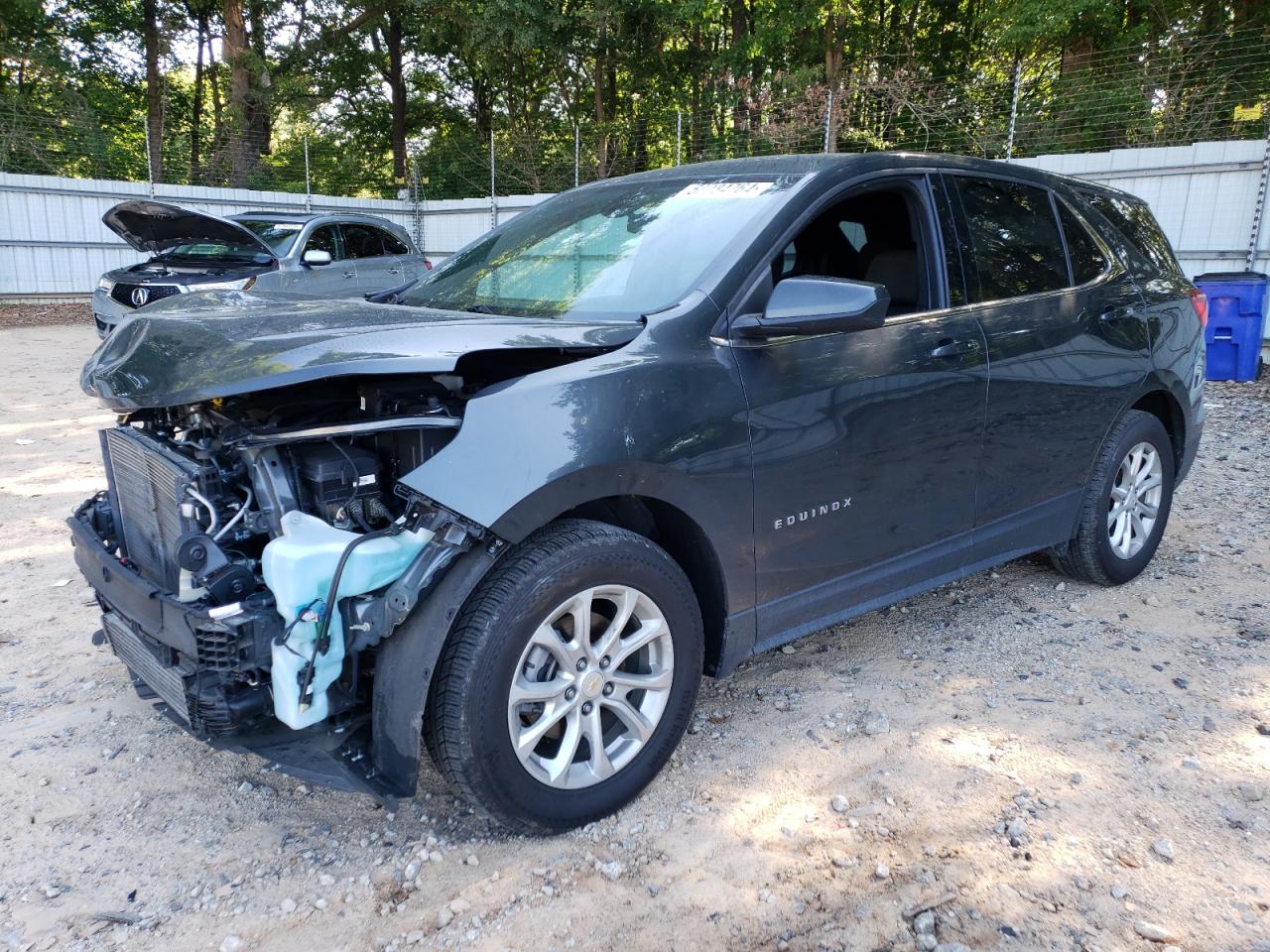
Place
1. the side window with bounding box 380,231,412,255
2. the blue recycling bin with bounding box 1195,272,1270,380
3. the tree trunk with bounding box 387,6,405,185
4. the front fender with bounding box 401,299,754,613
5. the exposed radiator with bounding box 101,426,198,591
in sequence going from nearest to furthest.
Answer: the front fender with bounding box 401,299,754,613, the exposed radiator with bounding box 101,426,198,591, the blue recycling bin with bounding box 1195,272,1270,380, the side window with bounding box 380,231,412,255, the tree trunk with bounding box 387,6,405,185

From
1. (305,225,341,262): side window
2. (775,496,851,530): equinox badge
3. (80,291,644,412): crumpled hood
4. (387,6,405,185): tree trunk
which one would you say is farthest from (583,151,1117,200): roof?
(387,6,405,185): tree trunk

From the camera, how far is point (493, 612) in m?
2.28

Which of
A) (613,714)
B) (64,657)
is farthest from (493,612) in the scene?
(64,657)

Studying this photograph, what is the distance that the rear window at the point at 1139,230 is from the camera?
13.9 ft

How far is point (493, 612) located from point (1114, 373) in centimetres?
302

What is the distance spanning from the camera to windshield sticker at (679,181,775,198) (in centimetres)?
310

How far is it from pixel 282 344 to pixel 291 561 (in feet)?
1.85

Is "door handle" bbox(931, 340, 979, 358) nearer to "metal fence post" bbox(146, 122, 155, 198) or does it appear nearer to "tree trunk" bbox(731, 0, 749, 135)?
"tree trunk" bbox(731, 0, 749, 135)

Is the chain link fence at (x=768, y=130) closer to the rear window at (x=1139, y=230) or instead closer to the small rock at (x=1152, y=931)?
the rear window at (x=1139, y=230)

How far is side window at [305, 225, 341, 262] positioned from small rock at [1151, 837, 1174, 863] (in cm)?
982

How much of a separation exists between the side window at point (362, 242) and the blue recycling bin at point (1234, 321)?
29.9 ft

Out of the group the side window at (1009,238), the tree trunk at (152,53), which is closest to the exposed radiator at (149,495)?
the side window at (1009,238)

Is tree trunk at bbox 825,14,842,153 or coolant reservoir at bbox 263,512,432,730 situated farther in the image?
tree trunk at bbox 825,14,842,153

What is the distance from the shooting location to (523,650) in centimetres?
233
